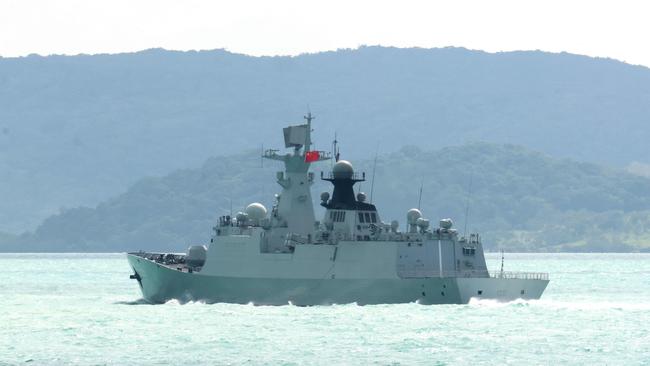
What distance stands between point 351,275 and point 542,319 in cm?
971

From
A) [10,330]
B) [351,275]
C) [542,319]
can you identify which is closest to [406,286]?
[351,275]

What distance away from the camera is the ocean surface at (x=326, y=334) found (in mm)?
49812

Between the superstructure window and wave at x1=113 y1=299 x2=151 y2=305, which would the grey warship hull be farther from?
wave at x1=113 y1=299 x2=151 y2=305

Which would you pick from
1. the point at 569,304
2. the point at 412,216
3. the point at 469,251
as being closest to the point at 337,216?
the point at 412,216

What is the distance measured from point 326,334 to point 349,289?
30.0 feet

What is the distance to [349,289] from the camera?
66125mm

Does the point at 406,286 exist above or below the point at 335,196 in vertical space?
below

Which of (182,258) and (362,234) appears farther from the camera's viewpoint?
(182,258)

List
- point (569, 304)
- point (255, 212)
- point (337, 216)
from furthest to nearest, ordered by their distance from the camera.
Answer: point (569, 304) → point (255, 212) → point (337, 216)

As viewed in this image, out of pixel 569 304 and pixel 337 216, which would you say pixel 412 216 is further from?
pixel 569 304

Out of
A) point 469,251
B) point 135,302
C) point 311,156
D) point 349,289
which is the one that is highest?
point 311,156

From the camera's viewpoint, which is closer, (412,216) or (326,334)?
(326,334)

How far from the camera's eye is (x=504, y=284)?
68000 millimetres

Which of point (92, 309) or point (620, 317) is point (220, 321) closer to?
Answer: point (92, 309)
